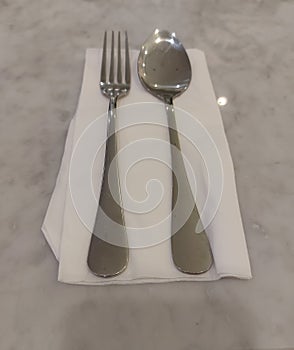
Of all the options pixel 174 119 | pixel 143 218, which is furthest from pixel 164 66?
pixel 143 218

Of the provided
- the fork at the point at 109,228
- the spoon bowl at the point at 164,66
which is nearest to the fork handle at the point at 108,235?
the fork at the point at 109,228

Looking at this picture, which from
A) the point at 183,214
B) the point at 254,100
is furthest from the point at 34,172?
the point at 254,100

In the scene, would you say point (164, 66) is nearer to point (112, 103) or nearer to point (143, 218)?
point (112, 103)

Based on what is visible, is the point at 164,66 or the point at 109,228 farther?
the point at 164,66

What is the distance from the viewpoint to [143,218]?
45 cm

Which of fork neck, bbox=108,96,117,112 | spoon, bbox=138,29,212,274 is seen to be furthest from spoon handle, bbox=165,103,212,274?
fork neck, bbox=108,96,117,112

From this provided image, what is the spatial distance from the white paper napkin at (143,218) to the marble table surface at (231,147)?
13 mm

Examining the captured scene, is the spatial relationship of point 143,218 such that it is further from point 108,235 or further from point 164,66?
point 164,66

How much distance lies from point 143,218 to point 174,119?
14cm

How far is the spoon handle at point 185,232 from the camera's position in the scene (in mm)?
421

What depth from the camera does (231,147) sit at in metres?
0.53

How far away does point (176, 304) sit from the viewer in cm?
41

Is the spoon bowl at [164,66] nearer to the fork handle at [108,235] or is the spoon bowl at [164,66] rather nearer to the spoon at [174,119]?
the spoon at [174,119]

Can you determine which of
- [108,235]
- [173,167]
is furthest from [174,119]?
[108,235]
